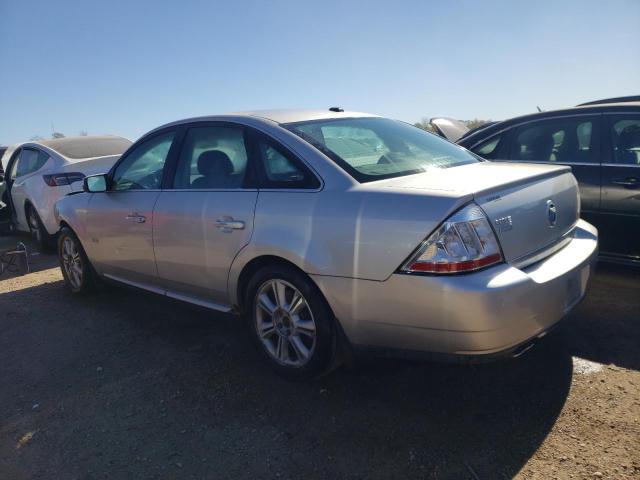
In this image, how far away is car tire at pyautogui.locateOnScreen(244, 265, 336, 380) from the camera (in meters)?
2.94

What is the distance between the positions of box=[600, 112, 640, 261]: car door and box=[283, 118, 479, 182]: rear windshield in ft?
4.94

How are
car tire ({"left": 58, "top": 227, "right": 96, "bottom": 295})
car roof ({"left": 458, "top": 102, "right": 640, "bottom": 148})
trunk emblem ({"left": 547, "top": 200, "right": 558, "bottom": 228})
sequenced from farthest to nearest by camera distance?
car tire ({"left": 58, "top": 227, "right": 96, "bottom": 295}) → car roof ({"left": 458, "top": 102, "right": 640, "bottom": 148}) → trunk emblem ({"left": 547, "top": 200, "right": 558, "bottom": 228})

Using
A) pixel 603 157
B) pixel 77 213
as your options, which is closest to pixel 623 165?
pixel 603 157

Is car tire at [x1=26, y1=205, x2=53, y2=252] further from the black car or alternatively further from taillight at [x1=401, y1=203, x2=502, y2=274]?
taillight at [x1=401, y1=203, x2=502, y2=274]

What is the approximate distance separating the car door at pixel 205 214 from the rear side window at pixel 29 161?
15.2ft

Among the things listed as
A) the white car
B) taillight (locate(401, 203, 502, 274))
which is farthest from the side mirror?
taillight (locate(401, 203, 502, 274))

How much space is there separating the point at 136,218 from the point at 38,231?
438cm

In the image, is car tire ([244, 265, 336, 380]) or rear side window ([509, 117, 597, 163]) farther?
rear side window ([509, 117, 597, 163])

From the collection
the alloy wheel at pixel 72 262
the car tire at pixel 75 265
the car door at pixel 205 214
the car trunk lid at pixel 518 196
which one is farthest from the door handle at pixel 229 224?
the alloy wheel at pixel 72 262

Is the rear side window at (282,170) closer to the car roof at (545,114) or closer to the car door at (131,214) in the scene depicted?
the car door at (131,214)

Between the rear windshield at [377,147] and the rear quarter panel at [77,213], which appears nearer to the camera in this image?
the rear windshield at [377,147]

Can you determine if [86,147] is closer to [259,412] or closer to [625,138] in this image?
[259,412]

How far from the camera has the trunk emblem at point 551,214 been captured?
2.87 m

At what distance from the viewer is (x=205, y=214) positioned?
11.5ft
